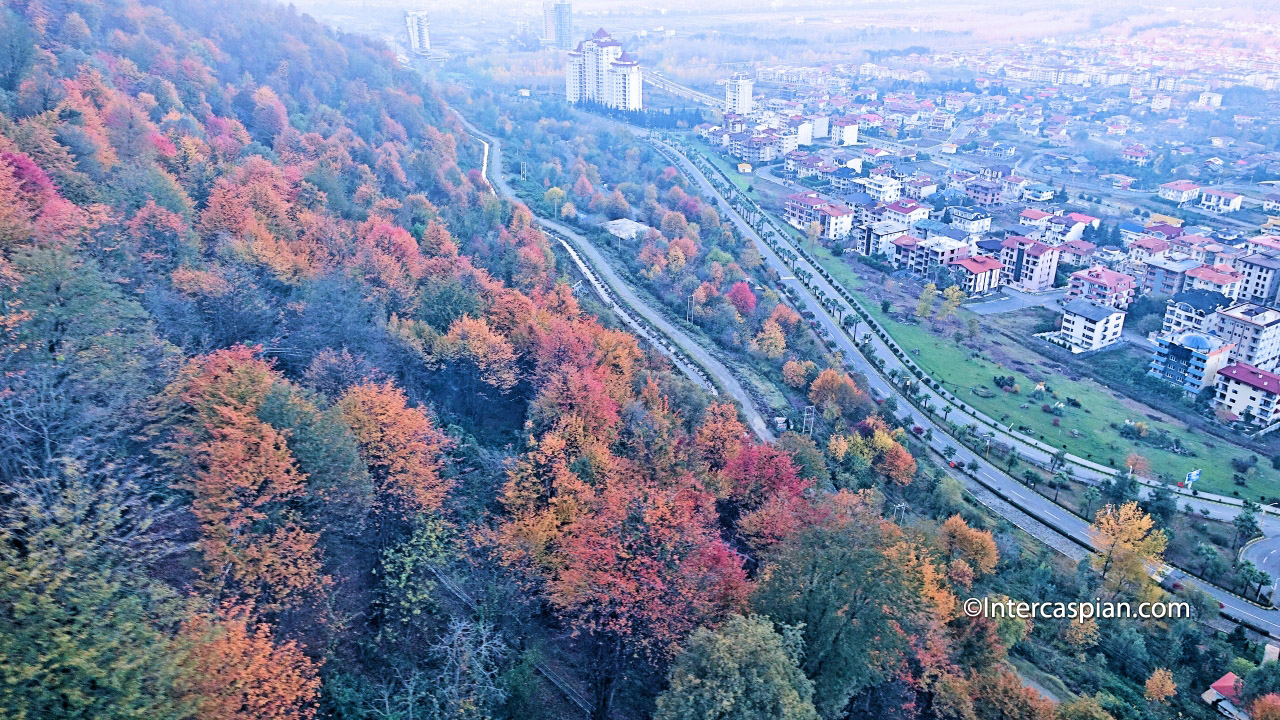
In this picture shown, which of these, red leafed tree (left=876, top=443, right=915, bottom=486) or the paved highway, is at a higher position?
red leafed tree (left=876, top=443, right=915, bottom=486)

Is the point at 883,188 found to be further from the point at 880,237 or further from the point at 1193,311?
the point at 1193,311

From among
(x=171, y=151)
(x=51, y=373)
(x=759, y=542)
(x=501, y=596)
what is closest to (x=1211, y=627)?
(x=759, y=542)

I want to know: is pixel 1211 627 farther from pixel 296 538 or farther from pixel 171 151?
pixel 171 151

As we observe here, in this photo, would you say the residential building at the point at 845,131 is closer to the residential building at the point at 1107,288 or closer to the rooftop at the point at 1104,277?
the rooftop at the point at 1104,277

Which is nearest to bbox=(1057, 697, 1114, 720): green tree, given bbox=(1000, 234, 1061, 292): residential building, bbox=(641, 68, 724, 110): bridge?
bbox=(1000, 234, 1061, 292): residential building

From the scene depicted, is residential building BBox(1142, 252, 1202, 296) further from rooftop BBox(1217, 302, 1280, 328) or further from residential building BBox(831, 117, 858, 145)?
residential building BBox(831, 117, 858, 145)

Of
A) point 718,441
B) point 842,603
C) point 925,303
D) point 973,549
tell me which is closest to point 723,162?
point 925,303

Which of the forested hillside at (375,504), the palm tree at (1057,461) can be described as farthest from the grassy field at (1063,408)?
the forested hillside at (375,504)
